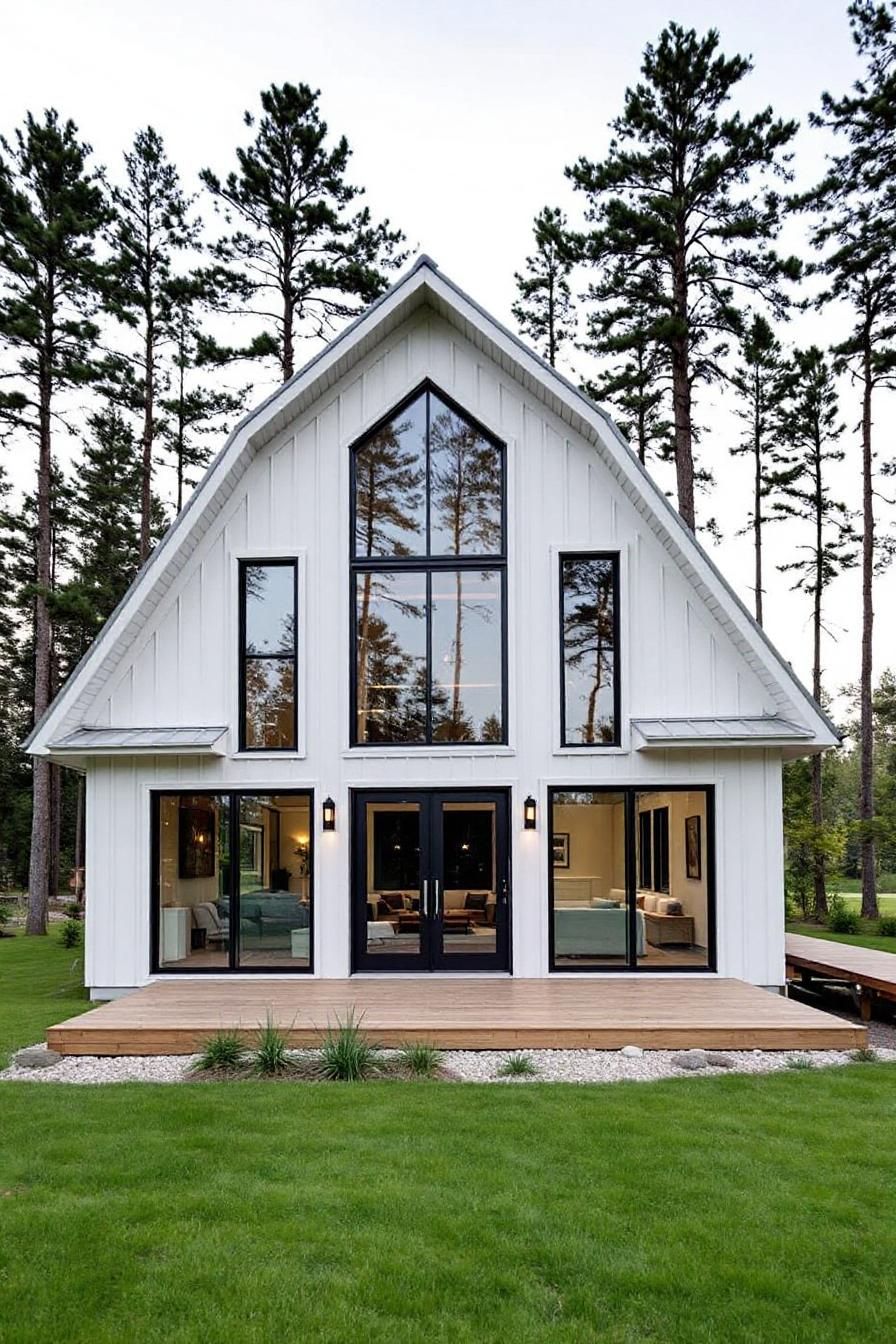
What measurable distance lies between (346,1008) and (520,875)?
261 cm

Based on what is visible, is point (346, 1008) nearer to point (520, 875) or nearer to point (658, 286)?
point (520, 875)

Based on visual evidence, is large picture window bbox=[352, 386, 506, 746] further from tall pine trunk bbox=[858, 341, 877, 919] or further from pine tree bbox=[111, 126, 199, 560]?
tall pine trunk bbox=[858, 341, 877, 919]

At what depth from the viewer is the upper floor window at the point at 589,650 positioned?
10.3m

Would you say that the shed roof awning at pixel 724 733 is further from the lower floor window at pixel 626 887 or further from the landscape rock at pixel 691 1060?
the landscape rock at pixel 691 1060

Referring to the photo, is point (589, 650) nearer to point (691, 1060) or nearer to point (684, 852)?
point (684, 852)

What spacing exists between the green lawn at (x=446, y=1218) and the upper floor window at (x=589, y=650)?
476cm

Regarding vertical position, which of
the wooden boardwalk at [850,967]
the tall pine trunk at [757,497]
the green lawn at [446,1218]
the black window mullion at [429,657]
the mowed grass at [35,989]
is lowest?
the mowed grass at [35,989]

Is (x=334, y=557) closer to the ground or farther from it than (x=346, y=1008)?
farther from it

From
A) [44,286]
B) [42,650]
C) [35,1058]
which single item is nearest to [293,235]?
[44,286]

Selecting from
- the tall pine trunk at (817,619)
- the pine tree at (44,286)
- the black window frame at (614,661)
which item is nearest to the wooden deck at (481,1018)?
the black window frame at (614,661)

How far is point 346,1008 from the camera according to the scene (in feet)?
27.2

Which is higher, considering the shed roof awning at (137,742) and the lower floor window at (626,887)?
the shed roof awning at (137,742)

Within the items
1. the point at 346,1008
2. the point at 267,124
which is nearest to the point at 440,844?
the point at 346,1008

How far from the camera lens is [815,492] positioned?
71.2 ft
